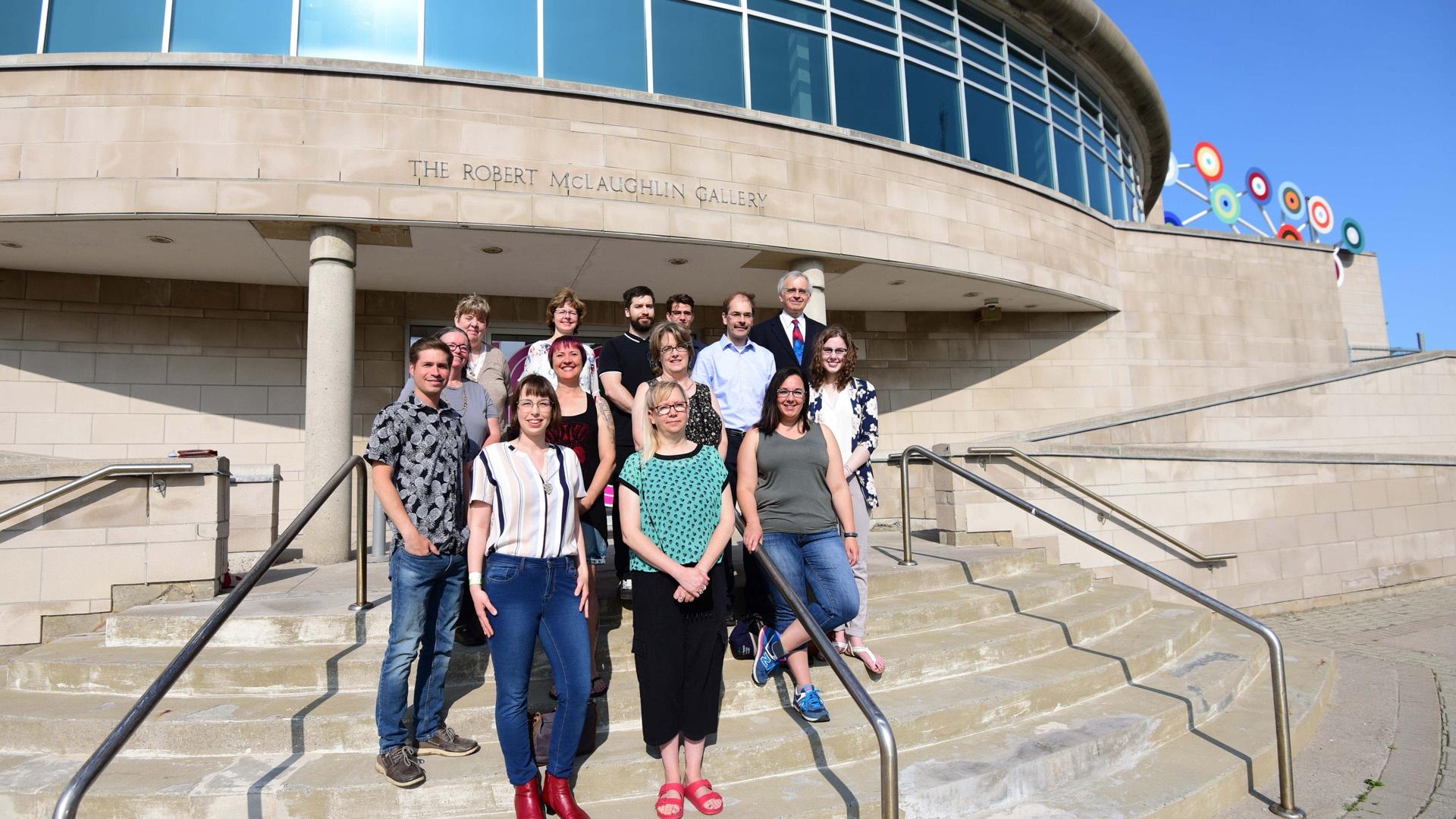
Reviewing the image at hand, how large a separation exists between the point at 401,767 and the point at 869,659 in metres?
2.53

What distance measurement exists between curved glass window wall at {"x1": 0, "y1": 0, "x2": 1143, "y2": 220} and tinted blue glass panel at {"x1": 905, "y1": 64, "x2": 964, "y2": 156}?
0.03m

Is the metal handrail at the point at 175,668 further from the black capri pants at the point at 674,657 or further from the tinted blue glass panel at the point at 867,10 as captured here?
the tinted blue glass panel at the point at 867,10

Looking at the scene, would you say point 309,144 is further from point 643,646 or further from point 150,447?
point 643,646

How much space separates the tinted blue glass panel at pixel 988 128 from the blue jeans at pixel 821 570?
10.3 meters

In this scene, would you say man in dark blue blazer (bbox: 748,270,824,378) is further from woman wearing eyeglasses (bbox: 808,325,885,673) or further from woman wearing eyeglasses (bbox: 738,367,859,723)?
woman wearing eyeglasses (bbox: 738,367,859,723)

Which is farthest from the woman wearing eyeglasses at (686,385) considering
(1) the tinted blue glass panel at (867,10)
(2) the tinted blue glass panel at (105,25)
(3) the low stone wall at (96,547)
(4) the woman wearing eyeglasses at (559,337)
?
(1) the tinted blue glass panel at (867,10)

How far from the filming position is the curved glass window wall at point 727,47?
857cm

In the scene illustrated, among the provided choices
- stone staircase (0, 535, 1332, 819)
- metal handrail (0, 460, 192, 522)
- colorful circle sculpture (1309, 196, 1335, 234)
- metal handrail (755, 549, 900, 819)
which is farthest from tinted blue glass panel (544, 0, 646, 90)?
colorful circle sculpture (1309, 196, 1335, 234)

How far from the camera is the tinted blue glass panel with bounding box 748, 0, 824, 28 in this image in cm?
1076

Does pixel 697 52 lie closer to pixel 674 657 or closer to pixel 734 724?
pixel 734 724

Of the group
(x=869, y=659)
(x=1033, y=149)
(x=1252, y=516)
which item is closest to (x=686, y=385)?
(x=869, y=659)

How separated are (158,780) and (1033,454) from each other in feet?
26.0

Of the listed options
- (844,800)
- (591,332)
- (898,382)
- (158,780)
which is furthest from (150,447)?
(898,382)

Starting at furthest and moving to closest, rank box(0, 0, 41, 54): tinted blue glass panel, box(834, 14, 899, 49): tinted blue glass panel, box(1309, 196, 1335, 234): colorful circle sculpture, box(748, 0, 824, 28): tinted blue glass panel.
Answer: box(1309, 196, 1335, 234): colorful circle sculpture
box(834, 14, 899, 49): tinted blue glass panel
box(748, 0, 824, 28): tinted blue glass panel
box(0, 0, 41, 54): tinted blue glass panel
